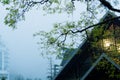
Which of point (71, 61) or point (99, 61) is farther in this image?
point (71, 61)

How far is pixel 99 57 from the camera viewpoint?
2402 cm

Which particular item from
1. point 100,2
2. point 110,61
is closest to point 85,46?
point 110,61

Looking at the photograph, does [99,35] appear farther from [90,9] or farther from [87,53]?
[87,53]

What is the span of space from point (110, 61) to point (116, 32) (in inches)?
79.4

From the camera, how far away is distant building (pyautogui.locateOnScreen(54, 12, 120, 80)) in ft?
64.6

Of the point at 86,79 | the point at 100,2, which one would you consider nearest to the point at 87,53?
the point at 86,79

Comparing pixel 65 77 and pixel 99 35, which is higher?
pixel 99 35

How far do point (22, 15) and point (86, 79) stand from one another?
417 inches

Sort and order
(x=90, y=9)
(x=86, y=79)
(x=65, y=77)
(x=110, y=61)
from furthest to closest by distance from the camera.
A: 1. (x=65, y=77)
2. (x=86, y=79)
3. (x=110, y=61)
4. (x=90, y=9)

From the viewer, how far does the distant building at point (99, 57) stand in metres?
19.7

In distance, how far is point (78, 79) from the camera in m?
29.7

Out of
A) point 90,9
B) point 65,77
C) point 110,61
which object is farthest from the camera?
point 65,77

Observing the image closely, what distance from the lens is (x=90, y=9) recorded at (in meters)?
17.6

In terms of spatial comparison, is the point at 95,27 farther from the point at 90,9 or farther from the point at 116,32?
the point at 116,32
